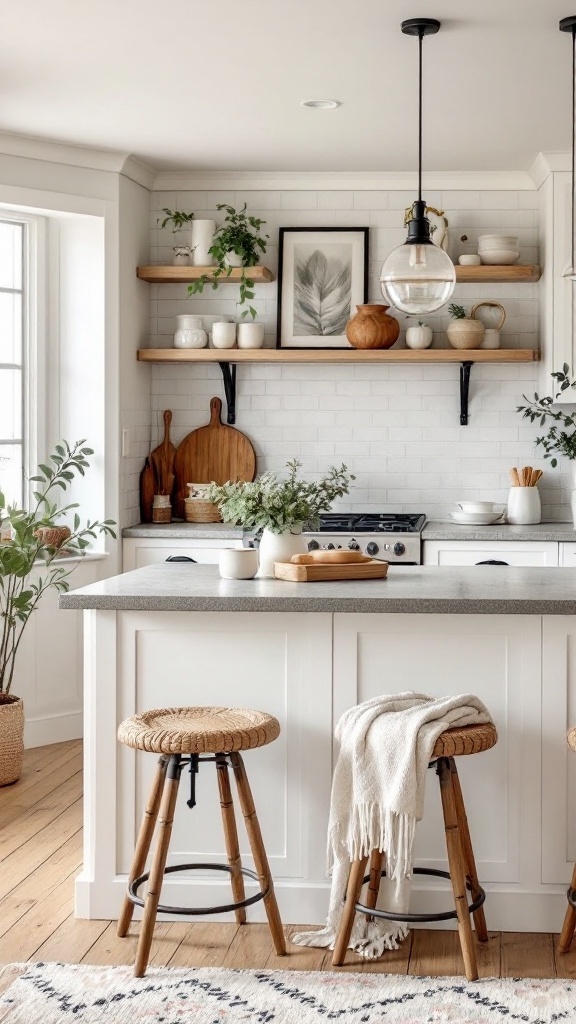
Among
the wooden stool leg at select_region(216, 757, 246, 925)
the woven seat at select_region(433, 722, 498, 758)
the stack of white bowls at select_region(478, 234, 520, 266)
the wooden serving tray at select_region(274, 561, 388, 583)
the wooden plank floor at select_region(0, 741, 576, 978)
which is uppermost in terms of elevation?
the stack of white bowls at select_region(478, 234, 520, 266)

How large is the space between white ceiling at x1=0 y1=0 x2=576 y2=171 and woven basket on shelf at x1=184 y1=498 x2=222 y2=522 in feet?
5.57

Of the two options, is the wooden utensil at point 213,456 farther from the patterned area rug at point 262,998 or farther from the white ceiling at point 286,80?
the patterned area rug at point 262,998

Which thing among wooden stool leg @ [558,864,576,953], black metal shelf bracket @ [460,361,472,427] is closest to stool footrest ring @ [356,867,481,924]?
wooden stool leg @ [558,864,576,953]

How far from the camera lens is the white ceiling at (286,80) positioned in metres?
3.69

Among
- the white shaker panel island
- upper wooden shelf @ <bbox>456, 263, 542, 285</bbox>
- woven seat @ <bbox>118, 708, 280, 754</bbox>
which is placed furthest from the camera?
upper wooden shelf @ <bbox>456, 263, 542, 285</bbox>

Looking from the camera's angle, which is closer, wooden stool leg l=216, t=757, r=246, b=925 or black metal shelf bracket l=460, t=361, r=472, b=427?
wooden stool leg l=216, t=757, r=246, b=925

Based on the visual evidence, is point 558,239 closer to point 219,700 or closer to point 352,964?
point 219,700

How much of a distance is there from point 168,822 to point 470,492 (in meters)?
3.44

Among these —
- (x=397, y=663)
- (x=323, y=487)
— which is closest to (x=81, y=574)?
(x=323, y=487)

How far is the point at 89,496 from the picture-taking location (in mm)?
5504

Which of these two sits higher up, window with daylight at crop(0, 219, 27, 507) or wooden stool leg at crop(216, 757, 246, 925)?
window with daylight at crop(0, 219, 27, 507)

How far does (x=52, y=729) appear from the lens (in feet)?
17.6

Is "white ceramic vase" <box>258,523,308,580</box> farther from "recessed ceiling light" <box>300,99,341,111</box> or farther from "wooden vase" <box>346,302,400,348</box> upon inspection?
"wooden vase" <box>346,302,400,348</box>

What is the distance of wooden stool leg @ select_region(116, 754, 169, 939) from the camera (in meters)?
2.97
